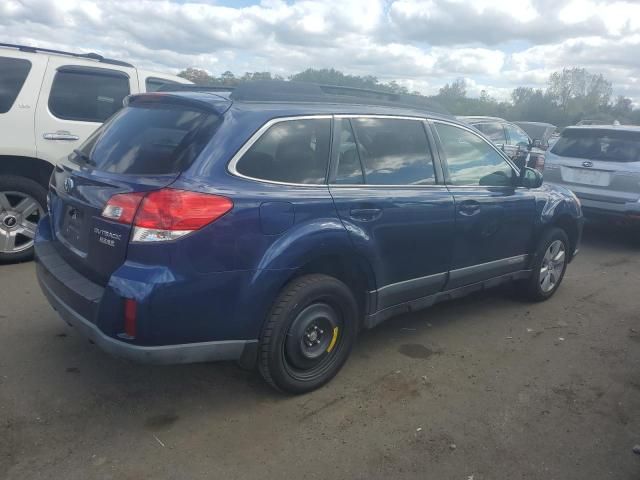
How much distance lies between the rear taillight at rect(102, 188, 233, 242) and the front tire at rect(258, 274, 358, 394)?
0.68m

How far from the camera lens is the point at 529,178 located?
16.2 ft

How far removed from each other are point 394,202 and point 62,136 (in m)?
3.68

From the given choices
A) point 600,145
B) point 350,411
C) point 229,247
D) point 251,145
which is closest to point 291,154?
point 251,145

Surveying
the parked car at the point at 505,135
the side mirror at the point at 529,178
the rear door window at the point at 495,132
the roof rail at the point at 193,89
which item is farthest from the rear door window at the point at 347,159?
the rear door window at the point at 495,132

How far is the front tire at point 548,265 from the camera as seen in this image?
17.1ft

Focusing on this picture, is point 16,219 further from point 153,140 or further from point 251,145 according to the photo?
point 251,145

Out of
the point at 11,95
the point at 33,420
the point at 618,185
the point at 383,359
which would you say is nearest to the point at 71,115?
the point at 11,95

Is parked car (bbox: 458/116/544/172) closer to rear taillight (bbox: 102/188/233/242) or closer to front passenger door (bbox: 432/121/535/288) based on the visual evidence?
front passenger door (bbox: 432/121/535/288)

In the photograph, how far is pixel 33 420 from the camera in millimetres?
3035

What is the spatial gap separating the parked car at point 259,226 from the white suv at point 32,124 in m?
1.95

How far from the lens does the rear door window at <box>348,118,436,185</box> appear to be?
367cm

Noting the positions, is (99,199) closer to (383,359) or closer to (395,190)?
(395,190)

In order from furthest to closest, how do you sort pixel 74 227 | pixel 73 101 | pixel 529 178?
pixel 73 101
pixel 529 178
pixel 74 227

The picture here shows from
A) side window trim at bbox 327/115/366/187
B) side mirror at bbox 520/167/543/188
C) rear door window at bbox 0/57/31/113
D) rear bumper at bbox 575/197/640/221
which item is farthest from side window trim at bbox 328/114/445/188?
rear bumper at bbox 575/197/640/221
